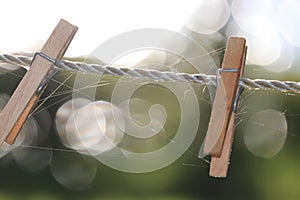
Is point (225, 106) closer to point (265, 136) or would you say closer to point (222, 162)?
point (222, 162)

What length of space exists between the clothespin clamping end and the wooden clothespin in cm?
36

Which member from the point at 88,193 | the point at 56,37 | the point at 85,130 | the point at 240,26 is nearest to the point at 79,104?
the point at 85,130

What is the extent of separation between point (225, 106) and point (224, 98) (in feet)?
0.07

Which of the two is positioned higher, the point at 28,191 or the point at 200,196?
the point at 200,196

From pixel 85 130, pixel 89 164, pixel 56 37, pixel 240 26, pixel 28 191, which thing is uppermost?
pixel 240 26

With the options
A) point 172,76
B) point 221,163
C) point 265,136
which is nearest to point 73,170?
point 265,136

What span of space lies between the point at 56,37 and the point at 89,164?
3.16 metres

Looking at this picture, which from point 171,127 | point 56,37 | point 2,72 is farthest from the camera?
point 2,72

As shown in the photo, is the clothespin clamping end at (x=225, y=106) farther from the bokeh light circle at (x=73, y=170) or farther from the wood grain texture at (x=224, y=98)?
the bokeh light circle at (x=73, y=170)

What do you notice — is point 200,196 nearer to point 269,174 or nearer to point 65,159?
point 269,174

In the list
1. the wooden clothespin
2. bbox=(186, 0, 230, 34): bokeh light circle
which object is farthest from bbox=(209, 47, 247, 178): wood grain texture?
bbox=(186, 0, 230, 34): bokeh light circle

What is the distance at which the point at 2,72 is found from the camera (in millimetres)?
4520

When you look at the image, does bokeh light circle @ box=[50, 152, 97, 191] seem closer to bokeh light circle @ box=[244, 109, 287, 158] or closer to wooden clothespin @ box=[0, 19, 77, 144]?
bokeh light circle @ box=[244, 109, 287, 158]

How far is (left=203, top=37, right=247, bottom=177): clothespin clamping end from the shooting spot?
4.17 feet
